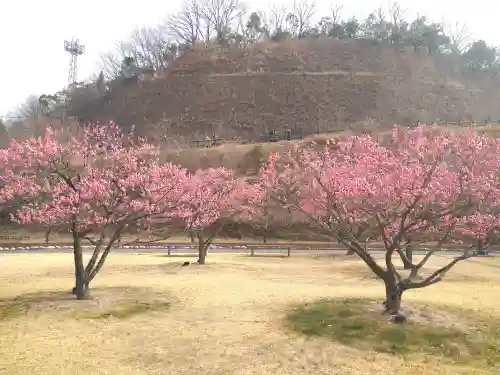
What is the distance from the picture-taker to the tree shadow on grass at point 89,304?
41.4 feet

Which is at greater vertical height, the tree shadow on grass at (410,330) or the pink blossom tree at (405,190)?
the pink blossom tree at (405,190)

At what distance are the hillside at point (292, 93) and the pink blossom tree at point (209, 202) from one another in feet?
140

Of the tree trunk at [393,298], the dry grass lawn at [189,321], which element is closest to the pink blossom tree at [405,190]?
the tree trunk at [393,298]

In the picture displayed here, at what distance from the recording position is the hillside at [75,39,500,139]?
245ft

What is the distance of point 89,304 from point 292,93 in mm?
70525

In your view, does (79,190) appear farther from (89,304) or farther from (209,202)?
(209,202)

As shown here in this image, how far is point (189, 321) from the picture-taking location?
39.9 ft

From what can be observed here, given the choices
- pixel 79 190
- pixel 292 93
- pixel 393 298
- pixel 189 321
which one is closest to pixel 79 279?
pixel 79 190

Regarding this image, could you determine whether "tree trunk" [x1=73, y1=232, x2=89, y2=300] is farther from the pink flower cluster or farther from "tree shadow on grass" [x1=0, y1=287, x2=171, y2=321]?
the pink flower cluster

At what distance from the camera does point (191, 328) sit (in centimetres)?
1152

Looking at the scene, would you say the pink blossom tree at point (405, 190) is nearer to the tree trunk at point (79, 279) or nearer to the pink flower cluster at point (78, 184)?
the pink flower cluster at point (78, 184)

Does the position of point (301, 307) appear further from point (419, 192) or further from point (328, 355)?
point (419, 192)

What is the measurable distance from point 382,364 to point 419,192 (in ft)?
14.7

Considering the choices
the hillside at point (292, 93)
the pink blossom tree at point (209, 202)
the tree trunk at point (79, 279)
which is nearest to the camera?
the tree trunk at point (79, 279)
